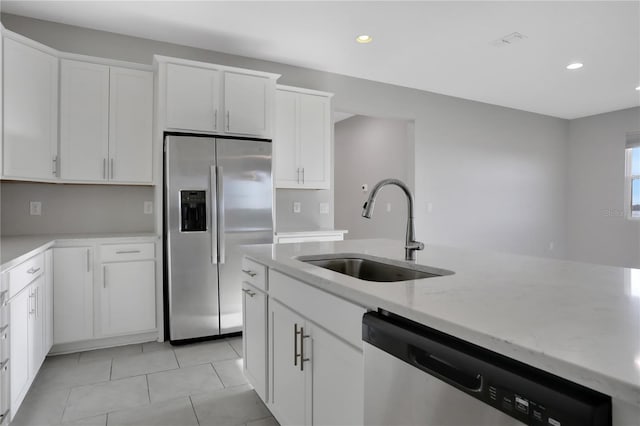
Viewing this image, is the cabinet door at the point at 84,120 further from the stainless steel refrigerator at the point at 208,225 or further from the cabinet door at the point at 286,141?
the cabinet door at the point at 286,141

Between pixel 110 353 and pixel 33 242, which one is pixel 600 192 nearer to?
pixel 110 353

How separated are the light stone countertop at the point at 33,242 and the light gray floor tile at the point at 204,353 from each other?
941mm

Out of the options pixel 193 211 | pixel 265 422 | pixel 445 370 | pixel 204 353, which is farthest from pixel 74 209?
pixel 445 370

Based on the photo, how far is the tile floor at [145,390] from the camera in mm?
2039

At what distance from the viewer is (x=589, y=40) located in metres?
3.53

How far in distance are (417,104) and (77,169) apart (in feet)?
13.2

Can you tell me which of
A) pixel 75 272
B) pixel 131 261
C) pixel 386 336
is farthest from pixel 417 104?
pixel 386 336

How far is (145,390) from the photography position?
2354 millimetres

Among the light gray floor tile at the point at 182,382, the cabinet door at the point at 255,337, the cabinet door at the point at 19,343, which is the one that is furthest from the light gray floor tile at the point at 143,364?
the cabinet door at the point at 255,337

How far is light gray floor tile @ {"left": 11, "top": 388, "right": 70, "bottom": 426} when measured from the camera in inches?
79.0

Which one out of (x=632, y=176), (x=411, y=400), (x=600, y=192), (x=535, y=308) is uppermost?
(x=632, y=176)

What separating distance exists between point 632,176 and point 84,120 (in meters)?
7.33

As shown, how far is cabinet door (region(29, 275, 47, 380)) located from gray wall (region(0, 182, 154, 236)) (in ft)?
2.88

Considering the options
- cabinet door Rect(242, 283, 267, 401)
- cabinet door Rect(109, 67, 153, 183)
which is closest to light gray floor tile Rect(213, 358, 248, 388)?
cabinet door Rect(242, 283, 267, 401)
